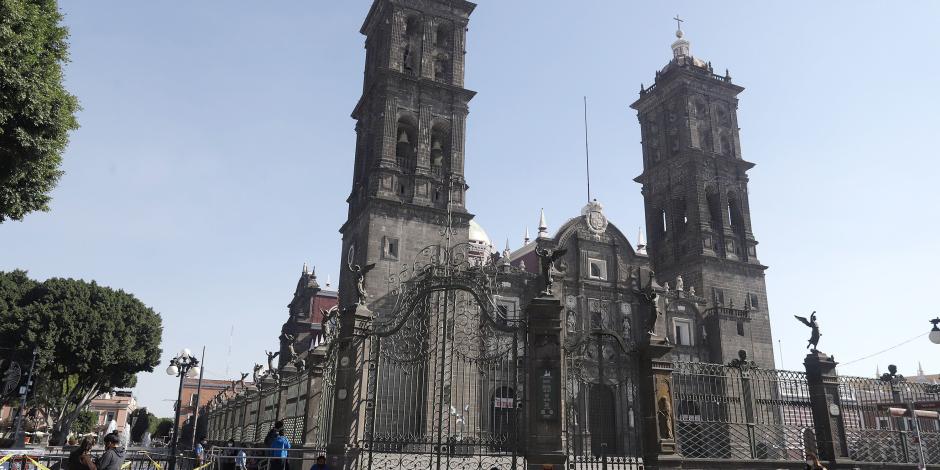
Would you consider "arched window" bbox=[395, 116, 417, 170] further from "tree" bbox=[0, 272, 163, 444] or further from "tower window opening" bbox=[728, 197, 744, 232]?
"tower window opening" bbox=[728, 197, 744, 232]

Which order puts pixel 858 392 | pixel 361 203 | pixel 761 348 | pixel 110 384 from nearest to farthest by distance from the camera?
pixel 858 392
pixel 361 203
pixel 110 384
pixel 761 348

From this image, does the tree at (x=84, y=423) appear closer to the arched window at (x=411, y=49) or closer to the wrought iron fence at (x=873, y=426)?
the arched window at (x=411, y=49)

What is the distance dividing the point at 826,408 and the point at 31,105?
58.4ft

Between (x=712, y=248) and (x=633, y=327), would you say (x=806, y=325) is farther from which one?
(x=712, y=248)

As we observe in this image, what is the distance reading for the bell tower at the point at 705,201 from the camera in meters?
40.5

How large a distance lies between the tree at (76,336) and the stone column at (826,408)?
31992 millimetres

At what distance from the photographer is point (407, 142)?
35.4 meters

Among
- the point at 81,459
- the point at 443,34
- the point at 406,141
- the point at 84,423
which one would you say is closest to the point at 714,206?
the point at 443,34

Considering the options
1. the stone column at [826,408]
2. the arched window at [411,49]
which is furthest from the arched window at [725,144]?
the stone column at [826,408]

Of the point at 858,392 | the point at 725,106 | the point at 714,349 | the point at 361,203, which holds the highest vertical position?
the point at 725,106

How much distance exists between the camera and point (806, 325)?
51.9 ft

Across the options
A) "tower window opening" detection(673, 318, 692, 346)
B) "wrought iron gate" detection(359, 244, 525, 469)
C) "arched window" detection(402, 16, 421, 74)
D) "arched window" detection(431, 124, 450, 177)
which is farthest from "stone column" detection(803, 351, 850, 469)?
"arched window" detection(402, 16, 421, 74)

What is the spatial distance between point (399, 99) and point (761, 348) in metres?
26.7

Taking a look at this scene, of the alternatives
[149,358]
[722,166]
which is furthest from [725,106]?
[149,358]
